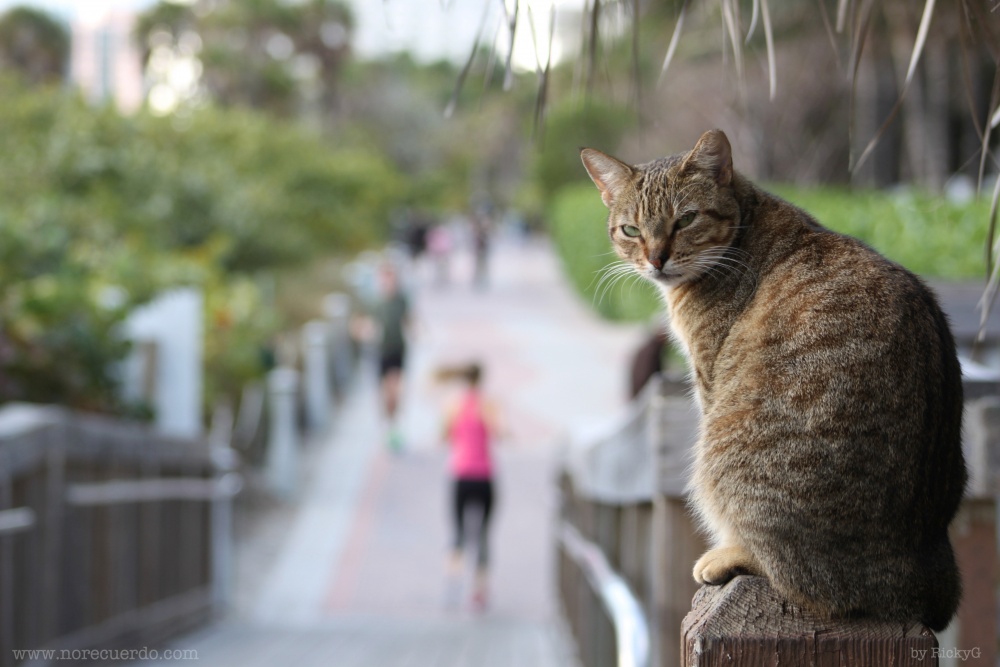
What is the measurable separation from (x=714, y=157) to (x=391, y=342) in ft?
41.4

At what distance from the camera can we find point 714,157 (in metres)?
2.03

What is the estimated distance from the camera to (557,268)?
124ft

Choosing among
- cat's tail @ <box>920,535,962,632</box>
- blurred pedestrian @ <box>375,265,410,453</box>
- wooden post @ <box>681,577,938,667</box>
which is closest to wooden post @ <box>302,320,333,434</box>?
blurred pedestrian @ <box>375,265,410,453</box>

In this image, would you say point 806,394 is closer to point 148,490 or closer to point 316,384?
point 148,490

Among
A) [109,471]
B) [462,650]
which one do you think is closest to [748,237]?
[109,471]

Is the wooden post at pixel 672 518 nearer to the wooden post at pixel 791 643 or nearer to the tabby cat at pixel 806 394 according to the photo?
the tabby cat at pixel 806 394

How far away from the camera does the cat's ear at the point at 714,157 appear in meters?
1.98

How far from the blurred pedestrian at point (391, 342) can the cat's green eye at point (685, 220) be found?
40.7 ft

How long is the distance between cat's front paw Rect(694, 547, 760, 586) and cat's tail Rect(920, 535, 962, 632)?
0.29m

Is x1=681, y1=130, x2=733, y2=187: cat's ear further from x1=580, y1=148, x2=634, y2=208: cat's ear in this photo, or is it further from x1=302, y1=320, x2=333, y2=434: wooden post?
x1=302, y1=320, x2=333, y2=434: wooden post

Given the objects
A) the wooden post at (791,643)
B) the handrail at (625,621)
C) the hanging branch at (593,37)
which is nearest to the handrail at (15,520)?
the handrail at (625,621)

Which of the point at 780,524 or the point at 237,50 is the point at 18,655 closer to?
the point at 780,524

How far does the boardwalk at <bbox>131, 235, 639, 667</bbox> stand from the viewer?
25.8 ft

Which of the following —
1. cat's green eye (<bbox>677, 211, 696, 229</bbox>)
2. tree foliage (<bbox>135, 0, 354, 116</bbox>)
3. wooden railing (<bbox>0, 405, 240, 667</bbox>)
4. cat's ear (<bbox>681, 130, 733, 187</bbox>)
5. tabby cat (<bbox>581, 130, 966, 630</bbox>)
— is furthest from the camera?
tree foliage (<bbox>135, 0, 354, 116</bbox>)
